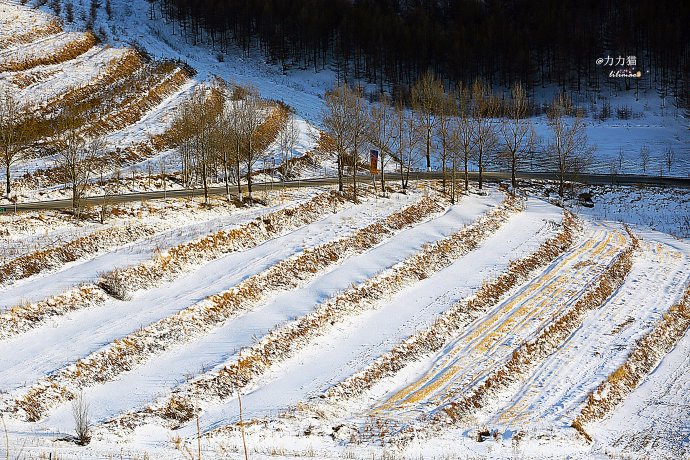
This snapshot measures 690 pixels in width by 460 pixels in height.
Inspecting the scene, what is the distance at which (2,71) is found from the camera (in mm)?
70688

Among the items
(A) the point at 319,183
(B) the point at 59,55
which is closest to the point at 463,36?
(B) the point at 59,55

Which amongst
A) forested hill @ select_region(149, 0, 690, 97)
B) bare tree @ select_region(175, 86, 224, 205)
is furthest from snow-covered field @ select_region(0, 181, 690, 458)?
forested hill @ select_region(149, 0, 690, 97)

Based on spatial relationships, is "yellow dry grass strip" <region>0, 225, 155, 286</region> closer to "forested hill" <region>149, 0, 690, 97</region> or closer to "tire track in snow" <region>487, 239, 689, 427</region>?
"tire track in snow" <region>487, 239, 689, 427</region>

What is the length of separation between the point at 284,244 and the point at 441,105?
28.0m

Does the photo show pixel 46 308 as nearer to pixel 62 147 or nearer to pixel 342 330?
pixel 342 330

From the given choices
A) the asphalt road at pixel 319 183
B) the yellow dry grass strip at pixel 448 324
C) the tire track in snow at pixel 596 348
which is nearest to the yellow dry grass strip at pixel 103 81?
the asphalt road at pixel 319 183

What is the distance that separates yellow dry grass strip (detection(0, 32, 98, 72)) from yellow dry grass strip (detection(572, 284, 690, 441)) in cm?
6998

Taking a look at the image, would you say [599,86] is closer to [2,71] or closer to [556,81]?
[556,81]

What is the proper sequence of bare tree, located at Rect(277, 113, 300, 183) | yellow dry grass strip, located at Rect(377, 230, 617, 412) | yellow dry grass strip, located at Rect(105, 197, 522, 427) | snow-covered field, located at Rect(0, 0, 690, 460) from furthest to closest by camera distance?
1. bare tree, located at Rect(277, 113, 300, 183)
2. yellow dry grass strip, located at Rect(377, 230, 617, 412)
3. yellow dry grass strip, located at Rect(105, 197, 522, 427)
4. snow-covered field, located at Rect(0, 0, 690, 460)

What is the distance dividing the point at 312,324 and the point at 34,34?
245 ft

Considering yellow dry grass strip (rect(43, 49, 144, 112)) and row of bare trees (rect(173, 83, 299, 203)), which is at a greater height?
yellow dry grass strip (rect(43, 49, 144, 112))

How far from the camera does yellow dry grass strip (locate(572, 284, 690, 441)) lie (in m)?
23.1

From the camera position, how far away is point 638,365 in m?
27.0

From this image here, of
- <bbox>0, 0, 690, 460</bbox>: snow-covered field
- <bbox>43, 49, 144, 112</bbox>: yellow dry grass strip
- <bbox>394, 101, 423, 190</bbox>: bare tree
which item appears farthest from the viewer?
<bbox>43, 49, 144, 112</bbox>: yellow dry grass strip
